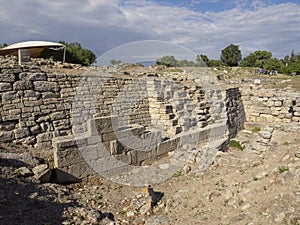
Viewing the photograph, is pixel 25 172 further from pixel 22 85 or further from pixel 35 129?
pixel 22 85

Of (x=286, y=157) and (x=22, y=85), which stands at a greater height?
(x=22, y=85)

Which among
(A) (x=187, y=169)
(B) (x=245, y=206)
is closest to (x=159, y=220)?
(B) (x=245, y=206)

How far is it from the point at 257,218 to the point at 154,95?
7.94 m

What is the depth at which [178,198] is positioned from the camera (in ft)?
19.3

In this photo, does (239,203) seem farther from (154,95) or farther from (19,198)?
(154,95)

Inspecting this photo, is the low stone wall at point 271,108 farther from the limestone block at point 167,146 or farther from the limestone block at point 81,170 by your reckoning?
the limestone block at point 81,170

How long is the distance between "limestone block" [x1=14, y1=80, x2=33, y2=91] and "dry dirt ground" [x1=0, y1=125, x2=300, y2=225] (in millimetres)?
1843

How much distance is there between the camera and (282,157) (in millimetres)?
6301

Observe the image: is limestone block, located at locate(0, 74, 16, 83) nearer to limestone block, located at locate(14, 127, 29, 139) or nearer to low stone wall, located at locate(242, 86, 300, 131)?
limestone block, located at locate(14, 127, 29, 139)

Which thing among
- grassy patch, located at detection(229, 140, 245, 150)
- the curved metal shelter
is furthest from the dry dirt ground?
the curved metal shelter

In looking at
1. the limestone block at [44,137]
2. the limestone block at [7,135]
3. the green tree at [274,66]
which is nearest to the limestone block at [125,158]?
the limestone block at [44,137]

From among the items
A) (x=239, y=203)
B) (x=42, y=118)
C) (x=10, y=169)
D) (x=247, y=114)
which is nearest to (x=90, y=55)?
(x=247, y=114)

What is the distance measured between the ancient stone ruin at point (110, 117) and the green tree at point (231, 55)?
143 ft

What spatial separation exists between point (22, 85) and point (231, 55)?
174 ft
